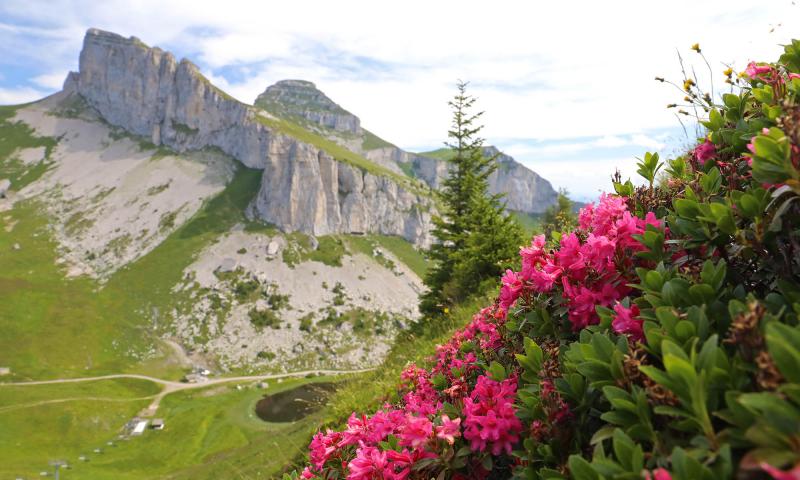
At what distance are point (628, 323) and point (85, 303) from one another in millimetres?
144211

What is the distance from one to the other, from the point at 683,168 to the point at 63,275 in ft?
528

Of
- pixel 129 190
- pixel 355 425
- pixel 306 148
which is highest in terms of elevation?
pixel 306 148

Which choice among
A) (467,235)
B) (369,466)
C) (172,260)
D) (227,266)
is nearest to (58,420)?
(227,266)

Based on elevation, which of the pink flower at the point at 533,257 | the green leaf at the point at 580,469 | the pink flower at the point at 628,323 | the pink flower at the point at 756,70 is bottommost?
the green leaf at the point at 580,469

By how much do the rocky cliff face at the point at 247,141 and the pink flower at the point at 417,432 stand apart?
15184 cm

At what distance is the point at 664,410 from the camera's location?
65.7 inches

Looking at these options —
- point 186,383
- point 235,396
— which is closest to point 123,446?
point 235,396

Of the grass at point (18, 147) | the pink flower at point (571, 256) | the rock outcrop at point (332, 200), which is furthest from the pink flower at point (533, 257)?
the grass at point (18, 147)

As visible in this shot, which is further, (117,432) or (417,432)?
(117,432)

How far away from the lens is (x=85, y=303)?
116 m

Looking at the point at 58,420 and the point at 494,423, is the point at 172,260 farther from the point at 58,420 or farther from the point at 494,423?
the point at 494,423

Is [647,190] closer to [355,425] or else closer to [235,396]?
[355,425]

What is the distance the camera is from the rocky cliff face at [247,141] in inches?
6053

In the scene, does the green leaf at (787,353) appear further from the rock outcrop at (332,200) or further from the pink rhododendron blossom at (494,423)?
the rock outcrop at (332,200)
